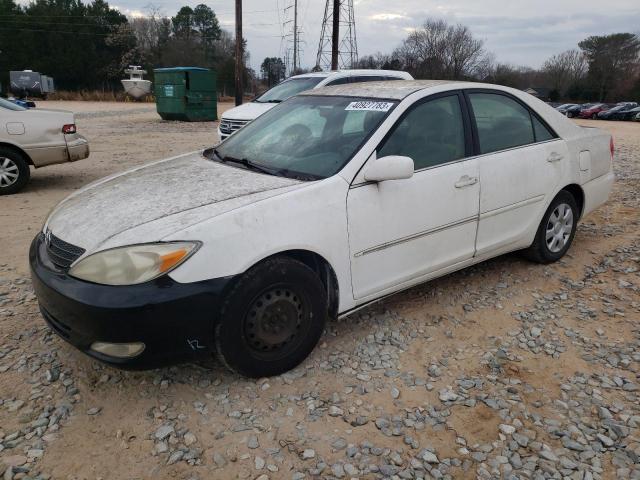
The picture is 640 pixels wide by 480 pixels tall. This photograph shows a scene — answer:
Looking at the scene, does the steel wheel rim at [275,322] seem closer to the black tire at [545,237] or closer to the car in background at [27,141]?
the black tire at [545,237]

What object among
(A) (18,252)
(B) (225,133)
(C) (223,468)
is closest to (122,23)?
(B) (225,133)

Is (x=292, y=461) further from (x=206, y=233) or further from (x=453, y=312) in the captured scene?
(x=453, y=312)

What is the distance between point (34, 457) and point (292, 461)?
3.81ft

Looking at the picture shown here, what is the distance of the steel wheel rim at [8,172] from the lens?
675 centimetres

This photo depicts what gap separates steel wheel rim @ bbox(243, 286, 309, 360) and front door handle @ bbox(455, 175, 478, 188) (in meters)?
1.40

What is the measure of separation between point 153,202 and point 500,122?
2639 mm

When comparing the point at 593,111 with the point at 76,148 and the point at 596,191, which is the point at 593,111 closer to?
the point at 596,191

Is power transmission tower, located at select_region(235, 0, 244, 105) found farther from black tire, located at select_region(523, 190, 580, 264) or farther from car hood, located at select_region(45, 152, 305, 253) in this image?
car hood, located at select_region(45, 152, 305, 253)

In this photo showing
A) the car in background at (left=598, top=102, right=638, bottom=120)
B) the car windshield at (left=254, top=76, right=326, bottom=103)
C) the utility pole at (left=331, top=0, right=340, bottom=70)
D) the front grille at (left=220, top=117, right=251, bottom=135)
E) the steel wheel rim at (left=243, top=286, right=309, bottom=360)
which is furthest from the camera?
the car in background at (left=598, top=102, right=638, bottom=120)

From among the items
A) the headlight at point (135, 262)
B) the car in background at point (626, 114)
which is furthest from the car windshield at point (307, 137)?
the car in background at point (626, 114)

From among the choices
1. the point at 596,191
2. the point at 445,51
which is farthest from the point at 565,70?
the point at 596,191

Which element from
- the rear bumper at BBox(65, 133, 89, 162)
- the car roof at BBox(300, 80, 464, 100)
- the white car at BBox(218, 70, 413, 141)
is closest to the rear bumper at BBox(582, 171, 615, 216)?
the car roof at BBox(300, 80, 464, 100)

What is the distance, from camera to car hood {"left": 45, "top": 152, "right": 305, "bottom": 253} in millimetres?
2463

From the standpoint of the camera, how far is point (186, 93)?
706 inches
